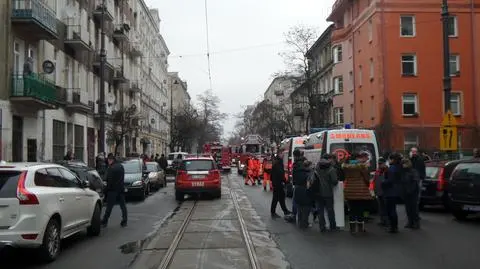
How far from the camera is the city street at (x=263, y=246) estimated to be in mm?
9180

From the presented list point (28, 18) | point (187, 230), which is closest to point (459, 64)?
point (28, 18)

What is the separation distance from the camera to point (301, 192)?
13.4m

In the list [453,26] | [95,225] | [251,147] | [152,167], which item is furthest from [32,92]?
[453,26]

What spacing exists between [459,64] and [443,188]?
96.9 feet

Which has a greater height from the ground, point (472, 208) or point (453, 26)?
point (453, 26)

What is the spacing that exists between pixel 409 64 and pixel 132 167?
85.5 ft

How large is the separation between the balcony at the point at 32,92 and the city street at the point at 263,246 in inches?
443

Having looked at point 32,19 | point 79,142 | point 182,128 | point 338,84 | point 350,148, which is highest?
point 338,84

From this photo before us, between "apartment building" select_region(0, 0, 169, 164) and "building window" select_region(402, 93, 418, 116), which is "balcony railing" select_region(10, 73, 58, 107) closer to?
"apartment building" select_region(0, 0, 169, 164)

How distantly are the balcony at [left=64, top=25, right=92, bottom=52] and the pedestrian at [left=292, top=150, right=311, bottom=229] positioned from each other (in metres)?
22.1

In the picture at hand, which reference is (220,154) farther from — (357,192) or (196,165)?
(357,192)

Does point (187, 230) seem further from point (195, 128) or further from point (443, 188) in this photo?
point (195, 128)

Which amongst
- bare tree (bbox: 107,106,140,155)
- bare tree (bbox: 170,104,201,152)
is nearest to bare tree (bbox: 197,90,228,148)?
bare tree (bbox: 170,104,201,152)

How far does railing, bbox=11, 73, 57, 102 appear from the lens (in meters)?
24.4
